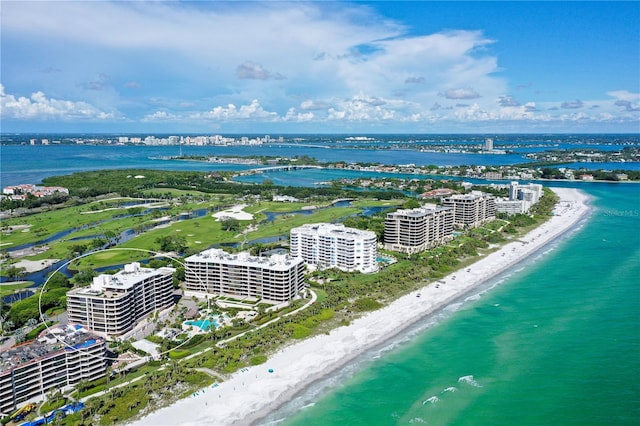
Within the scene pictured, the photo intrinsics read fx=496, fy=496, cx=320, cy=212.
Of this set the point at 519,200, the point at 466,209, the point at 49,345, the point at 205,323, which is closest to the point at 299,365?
the point at 205,323

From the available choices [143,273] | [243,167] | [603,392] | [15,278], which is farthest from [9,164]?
[603,392]

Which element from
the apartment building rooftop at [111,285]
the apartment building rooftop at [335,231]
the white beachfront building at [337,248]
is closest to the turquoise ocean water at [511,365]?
the white beachfront building at [337,248]

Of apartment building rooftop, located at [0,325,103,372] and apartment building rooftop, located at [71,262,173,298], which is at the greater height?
apartment building rooftop, located at [71,262,173,298]

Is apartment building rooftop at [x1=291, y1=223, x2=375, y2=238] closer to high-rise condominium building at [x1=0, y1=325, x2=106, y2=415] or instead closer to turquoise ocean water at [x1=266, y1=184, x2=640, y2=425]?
turquoise ocean water at [x1=266, y1=184, x2=640, y2=425]

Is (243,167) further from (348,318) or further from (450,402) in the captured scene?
(450,402)

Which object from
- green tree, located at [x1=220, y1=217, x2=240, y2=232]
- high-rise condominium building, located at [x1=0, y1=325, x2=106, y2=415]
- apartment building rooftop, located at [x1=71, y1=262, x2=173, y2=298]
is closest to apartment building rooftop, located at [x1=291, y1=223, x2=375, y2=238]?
green tree, located at [x1=220, y1=217, x2=240, y2=232]

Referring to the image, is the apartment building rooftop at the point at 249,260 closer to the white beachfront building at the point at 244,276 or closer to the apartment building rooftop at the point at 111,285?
the white beachfront building at the point at 244,276
